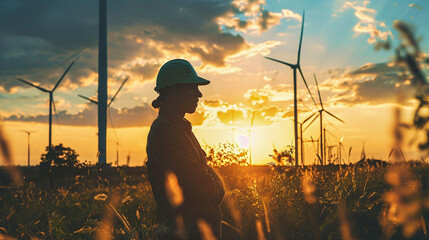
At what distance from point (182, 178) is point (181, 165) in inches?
4.3

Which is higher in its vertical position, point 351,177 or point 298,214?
point 351,177

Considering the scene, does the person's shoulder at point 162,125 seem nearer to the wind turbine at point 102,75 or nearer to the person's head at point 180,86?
the person's head at point 180,86

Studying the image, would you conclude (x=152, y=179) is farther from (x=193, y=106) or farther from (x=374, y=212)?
(x=374, y=212)

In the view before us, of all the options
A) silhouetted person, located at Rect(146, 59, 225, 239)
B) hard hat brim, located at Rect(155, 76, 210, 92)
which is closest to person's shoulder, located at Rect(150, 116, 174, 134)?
silhouetted person, located at Rect(146, 59, 225, 239)

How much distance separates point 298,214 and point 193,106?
3.65 m

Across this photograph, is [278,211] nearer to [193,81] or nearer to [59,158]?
[193,81]

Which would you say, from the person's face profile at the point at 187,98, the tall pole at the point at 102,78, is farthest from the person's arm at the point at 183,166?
the tall pole at the point at 102,78

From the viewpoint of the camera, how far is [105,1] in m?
35.4

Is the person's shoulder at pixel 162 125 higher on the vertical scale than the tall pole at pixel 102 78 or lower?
lower

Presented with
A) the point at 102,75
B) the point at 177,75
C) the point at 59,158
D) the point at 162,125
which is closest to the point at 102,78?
the point at 102,75

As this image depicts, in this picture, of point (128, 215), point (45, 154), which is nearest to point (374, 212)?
point (128, 215)

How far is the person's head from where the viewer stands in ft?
13.5

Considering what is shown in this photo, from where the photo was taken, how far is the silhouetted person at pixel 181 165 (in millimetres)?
3615

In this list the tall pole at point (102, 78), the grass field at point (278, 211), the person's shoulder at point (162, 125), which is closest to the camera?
the grass field at point (278, 211)
